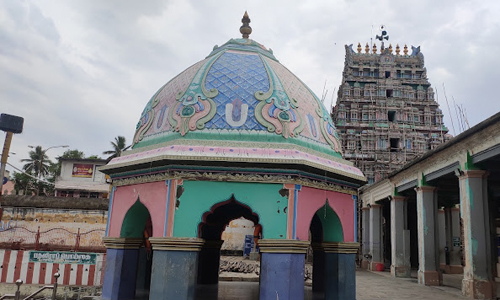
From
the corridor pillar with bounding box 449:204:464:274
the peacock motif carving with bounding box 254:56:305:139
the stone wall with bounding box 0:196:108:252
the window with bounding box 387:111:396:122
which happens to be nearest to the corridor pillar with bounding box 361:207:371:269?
the corridor pillar with bounding box 449:204:464:274

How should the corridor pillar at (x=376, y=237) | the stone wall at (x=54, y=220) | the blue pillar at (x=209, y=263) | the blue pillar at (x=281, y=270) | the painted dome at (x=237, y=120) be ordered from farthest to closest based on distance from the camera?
1. the corridor pillar at (x=376, y=237)
2. the stone wall at (x=54, y=220)
3. the blue pillar at (x=209, y=263)
4. the painted dome at (x=237, y=120)
5. the blue pillar at (x=281, y=270)

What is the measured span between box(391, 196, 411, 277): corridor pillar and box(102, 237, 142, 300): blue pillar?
17267 millimetres

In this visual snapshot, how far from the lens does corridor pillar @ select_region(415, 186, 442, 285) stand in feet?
61.8

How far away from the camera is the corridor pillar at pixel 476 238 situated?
14.2m

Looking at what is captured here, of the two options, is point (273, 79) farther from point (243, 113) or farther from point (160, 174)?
point (160, 174)

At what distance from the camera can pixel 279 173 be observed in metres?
8.88

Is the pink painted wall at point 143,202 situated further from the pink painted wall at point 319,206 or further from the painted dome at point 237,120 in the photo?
the pink painted wall at point 319,206

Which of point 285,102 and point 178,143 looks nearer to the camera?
point 178,143

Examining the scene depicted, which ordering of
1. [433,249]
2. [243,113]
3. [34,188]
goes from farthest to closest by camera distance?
[34,188] < [433,249] < [243,113]

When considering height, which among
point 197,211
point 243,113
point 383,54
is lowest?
point 197,211

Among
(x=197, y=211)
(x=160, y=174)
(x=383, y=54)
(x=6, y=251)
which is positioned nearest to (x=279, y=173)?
(x=197, y=211)

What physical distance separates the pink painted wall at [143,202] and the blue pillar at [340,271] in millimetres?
4062

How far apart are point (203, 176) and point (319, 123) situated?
3.41m

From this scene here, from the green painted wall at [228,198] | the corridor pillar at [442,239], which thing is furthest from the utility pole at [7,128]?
the corridor pillar at [442,239]
